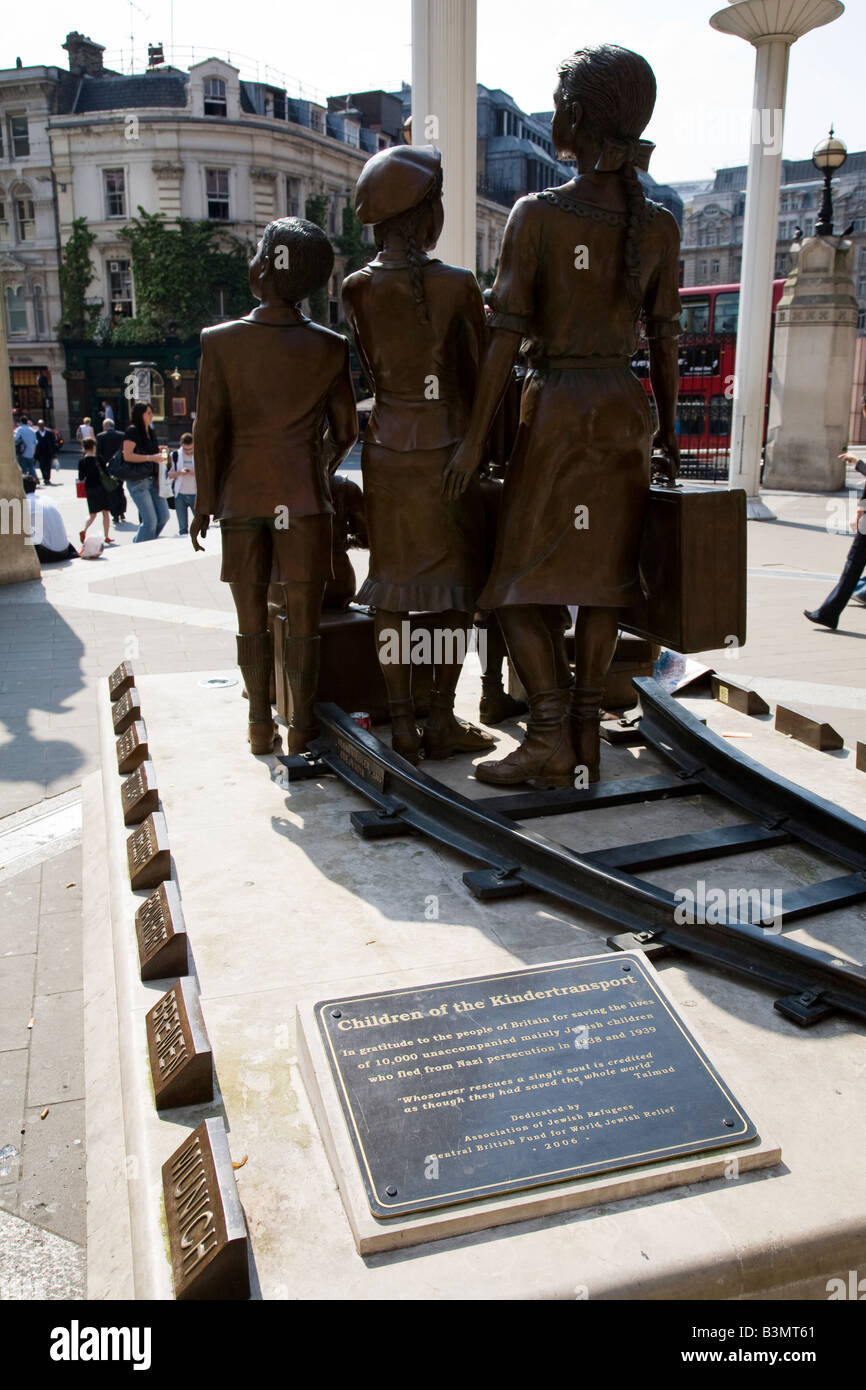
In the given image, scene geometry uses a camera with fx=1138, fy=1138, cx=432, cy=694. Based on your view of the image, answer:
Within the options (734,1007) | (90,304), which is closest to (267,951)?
(734,1007)

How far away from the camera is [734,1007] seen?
9.95 ft

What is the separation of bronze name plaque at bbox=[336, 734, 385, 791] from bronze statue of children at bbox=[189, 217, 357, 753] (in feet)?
0.90

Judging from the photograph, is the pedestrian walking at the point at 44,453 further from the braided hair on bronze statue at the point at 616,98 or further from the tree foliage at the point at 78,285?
the braided hair on bronze statue at the point at 616,98

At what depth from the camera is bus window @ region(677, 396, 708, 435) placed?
25641mm

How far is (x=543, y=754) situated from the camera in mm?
4539

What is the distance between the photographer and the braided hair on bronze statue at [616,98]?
3.86 m

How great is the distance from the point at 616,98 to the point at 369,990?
3.05 meters

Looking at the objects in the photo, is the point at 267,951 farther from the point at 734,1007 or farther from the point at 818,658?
the point at 818,658

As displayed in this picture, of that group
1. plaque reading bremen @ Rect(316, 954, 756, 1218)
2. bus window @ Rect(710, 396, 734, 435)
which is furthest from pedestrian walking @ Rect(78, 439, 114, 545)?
bus window @ Rect(710, 396, 734, 435)

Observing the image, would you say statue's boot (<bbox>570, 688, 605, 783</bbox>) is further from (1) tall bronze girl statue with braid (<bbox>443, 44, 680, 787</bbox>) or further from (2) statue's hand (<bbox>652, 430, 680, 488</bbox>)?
(2) statue's hand (<bbox>652, 430, 680, 488</bbox>)

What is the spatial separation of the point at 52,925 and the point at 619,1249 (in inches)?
121

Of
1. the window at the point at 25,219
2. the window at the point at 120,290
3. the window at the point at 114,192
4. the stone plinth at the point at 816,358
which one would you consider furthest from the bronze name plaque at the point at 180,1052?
the window at the point at 25,219

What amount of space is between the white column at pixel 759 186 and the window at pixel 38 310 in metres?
32.9

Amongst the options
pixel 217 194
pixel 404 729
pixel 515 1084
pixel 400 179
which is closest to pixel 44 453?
pixel 217 194
